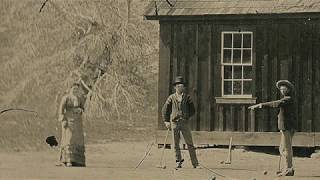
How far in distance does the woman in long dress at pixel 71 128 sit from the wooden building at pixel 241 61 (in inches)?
173

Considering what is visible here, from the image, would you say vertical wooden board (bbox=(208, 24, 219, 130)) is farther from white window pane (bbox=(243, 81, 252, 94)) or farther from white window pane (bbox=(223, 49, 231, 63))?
white window pane (bbox=(243, 81, 252, 94))

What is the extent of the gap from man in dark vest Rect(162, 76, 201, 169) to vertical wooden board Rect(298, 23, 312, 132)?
4774mm

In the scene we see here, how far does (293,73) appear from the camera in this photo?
68.2ft

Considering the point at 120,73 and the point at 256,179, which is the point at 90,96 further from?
the point at 256,179

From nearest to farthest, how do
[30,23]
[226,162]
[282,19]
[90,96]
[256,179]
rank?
[256,179] < [226,162] < [282,19] < [90,96] < [30,23]

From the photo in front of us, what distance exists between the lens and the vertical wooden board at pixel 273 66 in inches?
818

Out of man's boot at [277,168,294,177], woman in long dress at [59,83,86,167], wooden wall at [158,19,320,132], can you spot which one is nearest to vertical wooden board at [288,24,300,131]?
wooden wall at [158,19,320,132]

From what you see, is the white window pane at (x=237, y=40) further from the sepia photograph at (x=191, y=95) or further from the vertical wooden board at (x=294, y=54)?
the vertical wooden board at (x=294, y=54)

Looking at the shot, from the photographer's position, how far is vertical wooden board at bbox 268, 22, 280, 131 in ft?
68.2

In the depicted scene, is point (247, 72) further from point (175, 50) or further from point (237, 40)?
point (175, 50)

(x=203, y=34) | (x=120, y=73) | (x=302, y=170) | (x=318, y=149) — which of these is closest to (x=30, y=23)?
(x=120, y=73)

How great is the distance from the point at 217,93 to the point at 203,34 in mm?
1730

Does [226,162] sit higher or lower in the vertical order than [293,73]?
lower

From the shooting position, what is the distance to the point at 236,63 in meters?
21.1
